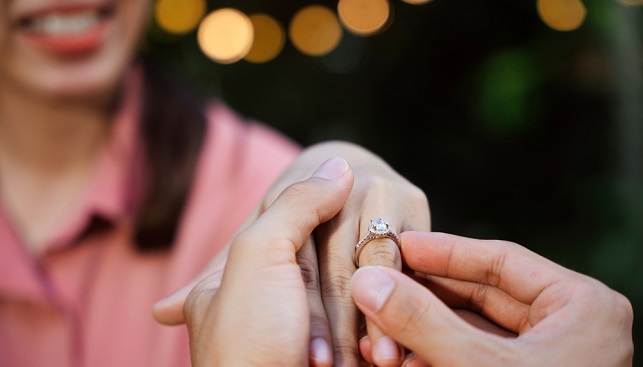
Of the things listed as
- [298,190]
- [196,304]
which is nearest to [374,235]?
[298,190]

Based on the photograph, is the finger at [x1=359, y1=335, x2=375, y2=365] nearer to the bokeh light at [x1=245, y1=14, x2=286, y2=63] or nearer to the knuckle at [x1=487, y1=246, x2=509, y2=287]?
the knuckle at [x1=487, y1=246, x2=509, y2=287]

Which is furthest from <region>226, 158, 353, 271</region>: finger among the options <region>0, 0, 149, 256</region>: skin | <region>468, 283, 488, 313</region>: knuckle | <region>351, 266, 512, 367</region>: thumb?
<region>0, 0, 149, 256</region>: skin

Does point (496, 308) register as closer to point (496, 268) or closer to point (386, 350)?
point (496, 268)

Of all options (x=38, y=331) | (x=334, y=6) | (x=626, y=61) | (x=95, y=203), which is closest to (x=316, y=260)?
(x=95, y=203)

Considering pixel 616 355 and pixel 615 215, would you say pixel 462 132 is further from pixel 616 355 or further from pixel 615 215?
pixel 616 355

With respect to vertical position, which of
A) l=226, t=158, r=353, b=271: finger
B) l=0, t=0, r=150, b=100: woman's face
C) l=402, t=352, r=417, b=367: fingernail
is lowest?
l=402, t=352, r=417, b=367: fingernail

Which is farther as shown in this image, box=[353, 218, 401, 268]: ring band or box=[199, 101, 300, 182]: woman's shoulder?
box=[199, 101, 300, 182]: woman's shoulder

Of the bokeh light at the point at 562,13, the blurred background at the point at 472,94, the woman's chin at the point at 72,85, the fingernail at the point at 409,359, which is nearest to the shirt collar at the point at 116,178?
the woman's chin at the point at 72,85
